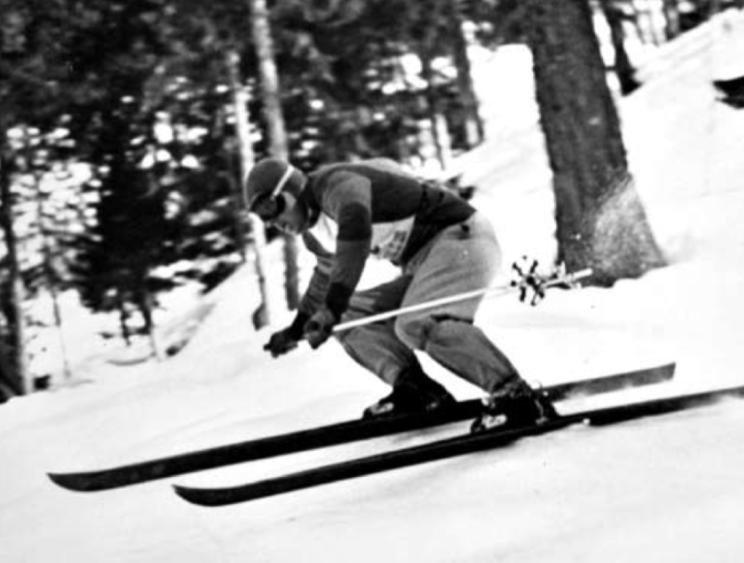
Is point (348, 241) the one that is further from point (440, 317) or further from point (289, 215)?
point (440, 317)

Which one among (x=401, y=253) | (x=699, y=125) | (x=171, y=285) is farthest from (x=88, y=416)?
(x=171, y=285)

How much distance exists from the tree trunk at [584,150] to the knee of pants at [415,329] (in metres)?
3.33

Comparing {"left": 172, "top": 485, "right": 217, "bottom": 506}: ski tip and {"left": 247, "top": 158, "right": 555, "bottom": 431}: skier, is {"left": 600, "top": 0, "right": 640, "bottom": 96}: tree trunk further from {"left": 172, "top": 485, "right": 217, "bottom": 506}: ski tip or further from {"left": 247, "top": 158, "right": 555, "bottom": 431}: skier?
{"left": 172, "top": 485, "right": 217, "bottom": 506}: ski tip

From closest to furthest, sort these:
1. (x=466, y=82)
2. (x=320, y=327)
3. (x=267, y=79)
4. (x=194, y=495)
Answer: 1. (x=194, y=495)
2. (x=320, y=327)
3. (x=267, y=79)
4. (x=466, y=82)

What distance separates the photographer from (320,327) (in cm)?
377

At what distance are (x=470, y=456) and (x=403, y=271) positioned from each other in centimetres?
107

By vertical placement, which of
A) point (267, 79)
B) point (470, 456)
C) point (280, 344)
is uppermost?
point (267, 79)

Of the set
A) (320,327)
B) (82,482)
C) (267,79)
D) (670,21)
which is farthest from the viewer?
(670,21)

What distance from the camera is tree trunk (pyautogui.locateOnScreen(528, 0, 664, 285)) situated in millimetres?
7035

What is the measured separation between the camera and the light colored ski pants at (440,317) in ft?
12.9

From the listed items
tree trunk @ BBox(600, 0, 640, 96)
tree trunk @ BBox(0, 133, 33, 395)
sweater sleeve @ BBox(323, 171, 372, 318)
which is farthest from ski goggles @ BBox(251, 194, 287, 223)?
tree trunk @ BBox(600, 0, 640, 96)

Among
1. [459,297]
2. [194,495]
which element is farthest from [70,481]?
[459,297]

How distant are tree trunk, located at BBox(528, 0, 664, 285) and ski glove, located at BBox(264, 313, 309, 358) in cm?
326

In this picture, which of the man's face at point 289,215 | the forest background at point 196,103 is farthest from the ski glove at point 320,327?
the forest background at point 196,103
